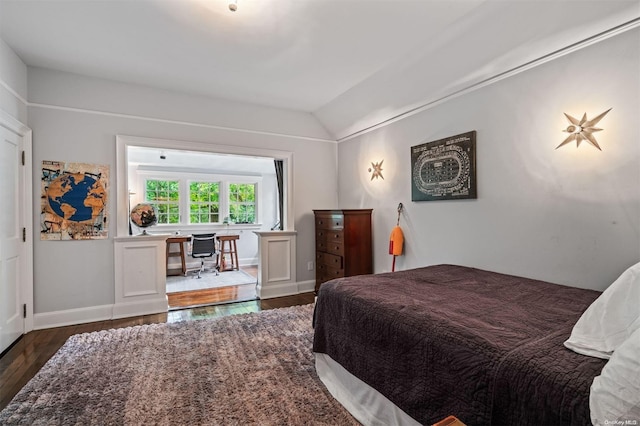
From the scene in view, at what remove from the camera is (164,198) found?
6926mm

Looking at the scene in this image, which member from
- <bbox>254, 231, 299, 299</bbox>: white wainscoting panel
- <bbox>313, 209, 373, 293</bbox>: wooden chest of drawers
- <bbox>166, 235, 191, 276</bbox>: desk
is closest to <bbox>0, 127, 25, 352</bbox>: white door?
<bbox>254, 231, 299, 299</bbox>: white wainscoting panel

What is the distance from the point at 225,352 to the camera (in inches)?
103

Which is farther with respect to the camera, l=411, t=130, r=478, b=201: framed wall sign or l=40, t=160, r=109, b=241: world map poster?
l=40, t=160, r=109, b=241: world map poster

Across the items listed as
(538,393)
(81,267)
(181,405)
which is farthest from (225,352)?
(538,393)

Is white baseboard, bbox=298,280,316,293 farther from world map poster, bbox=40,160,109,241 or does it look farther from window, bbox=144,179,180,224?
window, bbox=144,179,180,224

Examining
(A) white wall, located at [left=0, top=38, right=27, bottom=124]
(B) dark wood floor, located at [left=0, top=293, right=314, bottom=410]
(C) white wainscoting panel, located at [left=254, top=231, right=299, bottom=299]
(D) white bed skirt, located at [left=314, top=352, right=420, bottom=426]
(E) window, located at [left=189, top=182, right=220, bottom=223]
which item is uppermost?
(A) white wall, located at [left=0, top=38, right=27, bottom=124]

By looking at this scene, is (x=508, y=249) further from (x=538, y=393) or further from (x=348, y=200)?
(x=348, y=200)

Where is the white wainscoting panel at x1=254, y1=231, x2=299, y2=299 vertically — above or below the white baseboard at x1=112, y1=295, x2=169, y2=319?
above

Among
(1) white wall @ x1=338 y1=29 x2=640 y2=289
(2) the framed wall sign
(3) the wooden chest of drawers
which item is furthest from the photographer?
(3) the wooden chest of drawers

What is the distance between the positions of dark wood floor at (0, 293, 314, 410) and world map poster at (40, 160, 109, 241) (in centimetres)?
94

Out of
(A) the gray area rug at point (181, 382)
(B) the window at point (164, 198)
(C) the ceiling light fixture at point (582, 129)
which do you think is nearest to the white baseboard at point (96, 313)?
(A) the gray area rug at point (181, 382)

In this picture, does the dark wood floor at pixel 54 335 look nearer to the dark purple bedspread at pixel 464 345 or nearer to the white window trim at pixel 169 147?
the white window trim at pixel 169 147

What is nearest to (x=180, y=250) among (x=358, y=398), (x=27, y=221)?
(x=27, y=221)

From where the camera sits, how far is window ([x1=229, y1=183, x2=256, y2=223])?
761 centimetres
